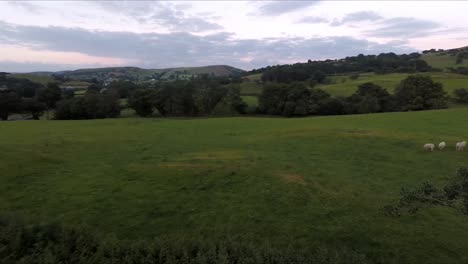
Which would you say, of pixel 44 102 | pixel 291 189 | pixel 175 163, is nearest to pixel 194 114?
pixel 44 102

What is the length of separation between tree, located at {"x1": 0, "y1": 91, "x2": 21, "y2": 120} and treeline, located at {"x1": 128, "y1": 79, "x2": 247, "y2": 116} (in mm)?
26549

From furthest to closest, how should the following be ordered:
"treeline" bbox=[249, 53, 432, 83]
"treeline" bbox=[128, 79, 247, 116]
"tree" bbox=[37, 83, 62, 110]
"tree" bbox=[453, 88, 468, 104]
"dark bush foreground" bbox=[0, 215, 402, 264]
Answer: "treeline" bbox=[249, 53, 432, 83] → "tree" bbox=[37, 83, 62, 110] → "treeline" bbox=[128, 79, 247, 116] → "tree" bbox=[453, 88, 468, 104] → "dark bush foreground" bbox=[0, 215, 402, 264]

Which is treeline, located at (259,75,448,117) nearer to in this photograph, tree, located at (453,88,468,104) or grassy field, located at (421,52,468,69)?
tree, located at (453,88,468,104)

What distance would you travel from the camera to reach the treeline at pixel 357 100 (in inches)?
2825

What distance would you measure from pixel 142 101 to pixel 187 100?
1017 cm

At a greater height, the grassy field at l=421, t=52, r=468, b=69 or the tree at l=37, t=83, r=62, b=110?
the grassy field at l=421, t=52, r=468, b=69

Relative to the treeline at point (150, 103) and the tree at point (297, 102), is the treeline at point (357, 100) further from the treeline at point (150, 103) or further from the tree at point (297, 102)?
the treeline at point (150, 103)

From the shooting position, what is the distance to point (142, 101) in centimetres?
7931

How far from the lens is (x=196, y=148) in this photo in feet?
96.1

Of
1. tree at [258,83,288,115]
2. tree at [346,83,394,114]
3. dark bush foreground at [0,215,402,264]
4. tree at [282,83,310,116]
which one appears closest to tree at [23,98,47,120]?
tree at [258,83,288,115]

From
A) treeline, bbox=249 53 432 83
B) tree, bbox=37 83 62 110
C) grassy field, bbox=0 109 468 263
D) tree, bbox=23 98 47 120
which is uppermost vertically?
treeline, bbox=249 53 432 83

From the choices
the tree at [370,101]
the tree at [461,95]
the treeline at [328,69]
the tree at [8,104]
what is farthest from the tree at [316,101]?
the tree at [8,104]

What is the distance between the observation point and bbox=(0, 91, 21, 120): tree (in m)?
80.1

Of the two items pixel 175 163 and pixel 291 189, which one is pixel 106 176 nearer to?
pixel 175 163
